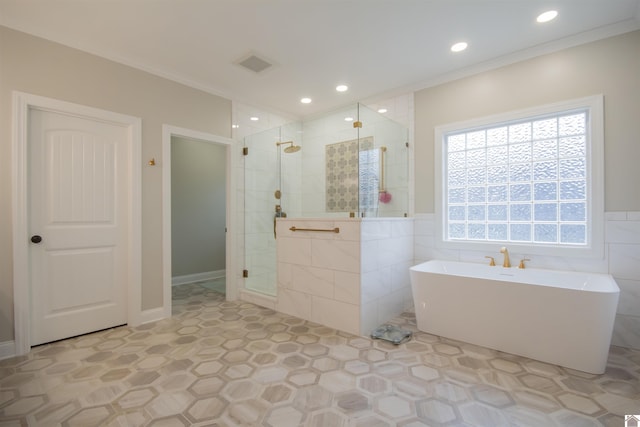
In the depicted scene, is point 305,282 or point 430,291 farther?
point 305,282

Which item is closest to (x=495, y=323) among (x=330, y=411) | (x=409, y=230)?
(x=409, y=230)

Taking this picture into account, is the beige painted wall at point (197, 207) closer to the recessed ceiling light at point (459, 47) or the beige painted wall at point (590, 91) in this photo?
the recessed ceiling light at point (459, 47)

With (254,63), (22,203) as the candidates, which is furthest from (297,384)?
(254,63)

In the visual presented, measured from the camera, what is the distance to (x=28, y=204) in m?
2.31

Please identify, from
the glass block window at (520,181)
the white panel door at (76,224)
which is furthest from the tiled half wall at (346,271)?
the white panel door at (76,224)

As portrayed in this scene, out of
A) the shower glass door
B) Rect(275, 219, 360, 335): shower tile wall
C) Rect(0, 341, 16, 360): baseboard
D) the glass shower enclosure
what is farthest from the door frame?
Rect(275, 219, 360, 335): shower tile wall

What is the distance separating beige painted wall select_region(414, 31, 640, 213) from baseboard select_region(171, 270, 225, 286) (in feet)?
13.8

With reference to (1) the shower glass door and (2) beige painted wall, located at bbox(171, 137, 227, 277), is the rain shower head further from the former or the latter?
(2) beige painted wall, located at bbox(171, 137, 227, 277)

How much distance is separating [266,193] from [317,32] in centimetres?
189

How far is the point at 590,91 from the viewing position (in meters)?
2.45

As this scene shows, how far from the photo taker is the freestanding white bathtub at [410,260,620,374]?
74.9 inches

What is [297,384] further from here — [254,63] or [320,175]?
[254,63]

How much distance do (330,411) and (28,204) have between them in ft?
8.97

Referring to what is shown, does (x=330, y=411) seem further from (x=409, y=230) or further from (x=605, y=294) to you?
(x=409, y=230)
